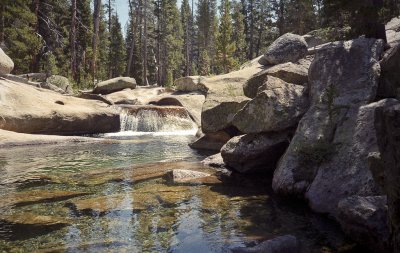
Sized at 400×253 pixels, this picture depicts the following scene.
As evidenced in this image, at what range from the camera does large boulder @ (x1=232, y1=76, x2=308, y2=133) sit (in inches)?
396

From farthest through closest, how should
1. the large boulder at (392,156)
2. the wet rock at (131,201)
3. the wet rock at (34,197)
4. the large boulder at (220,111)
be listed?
the large boulder at (220,111)
the wet rock at (34,197)
the wet rock at (131,201)
the large boulder at (392,156)

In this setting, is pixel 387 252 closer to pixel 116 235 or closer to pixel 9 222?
pixel 116 235

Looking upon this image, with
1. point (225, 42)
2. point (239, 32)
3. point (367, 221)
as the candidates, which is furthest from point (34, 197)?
point (239, 32)

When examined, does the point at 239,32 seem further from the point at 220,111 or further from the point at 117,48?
the point at 220,111

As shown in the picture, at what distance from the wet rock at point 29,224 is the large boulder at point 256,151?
209 inches

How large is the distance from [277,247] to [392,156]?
1996 mm

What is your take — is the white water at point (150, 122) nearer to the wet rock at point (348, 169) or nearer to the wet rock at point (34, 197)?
the wet rock at point (34, 197)

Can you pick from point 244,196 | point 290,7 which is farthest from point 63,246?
point 290,7

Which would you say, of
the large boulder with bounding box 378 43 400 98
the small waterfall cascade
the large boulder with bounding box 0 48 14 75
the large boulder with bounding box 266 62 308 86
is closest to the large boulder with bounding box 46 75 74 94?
the small waterfall cascade

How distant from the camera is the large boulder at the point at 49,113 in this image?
18.3m

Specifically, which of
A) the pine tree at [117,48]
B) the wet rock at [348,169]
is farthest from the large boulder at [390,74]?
the pine tree at [117,48]

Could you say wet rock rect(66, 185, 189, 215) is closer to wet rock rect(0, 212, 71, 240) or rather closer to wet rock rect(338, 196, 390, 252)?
wet rock rect(0, 212, 71, 240)

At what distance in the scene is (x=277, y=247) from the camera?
5324 millimetres

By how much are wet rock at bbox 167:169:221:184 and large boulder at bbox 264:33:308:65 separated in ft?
25.7
